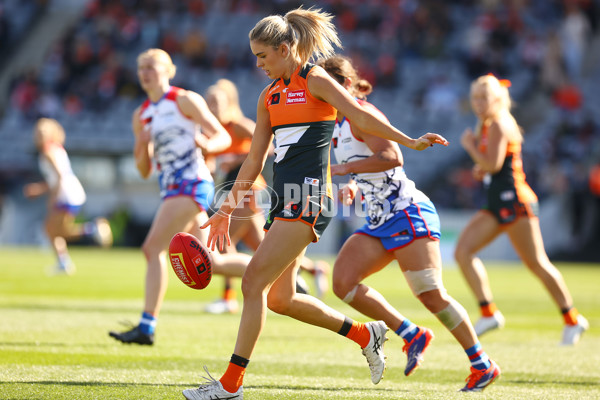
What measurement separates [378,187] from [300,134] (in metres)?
1.17

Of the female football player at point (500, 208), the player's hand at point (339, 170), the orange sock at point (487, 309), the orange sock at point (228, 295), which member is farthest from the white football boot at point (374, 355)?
the orange sock at point (228, 295)

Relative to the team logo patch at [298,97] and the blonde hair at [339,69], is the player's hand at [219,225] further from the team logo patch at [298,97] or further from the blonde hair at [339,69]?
the blonde hair at [339,69]

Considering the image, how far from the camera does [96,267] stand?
60.9ft

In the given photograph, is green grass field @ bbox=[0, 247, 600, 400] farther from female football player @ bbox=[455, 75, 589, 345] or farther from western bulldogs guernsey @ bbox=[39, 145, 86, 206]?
western bulldogs guernsey @ bbox=[39, 145, 86, 206]

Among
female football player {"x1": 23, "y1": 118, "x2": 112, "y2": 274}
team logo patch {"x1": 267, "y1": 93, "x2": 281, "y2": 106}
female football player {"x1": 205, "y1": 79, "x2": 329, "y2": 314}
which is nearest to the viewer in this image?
team logo patch {"x1": 267, "y1": 93, "x2": 281, "y2": 106}

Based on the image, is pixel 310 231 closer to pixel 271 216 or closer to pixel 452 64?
pixel 271 216

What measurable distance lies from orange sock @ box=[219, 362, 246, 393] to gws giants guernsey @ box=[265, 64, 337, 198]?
3.48ft

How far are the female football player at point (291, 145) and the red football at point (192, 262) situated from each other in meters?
0.33

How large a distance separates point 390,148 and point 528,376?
2.12m

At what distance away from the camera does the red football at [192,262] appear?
18.3 feet

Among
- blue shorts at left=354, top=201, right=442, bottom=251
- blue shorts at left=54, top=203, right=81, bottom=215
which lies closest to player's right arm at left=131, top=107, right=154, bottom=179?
blue shorts at left=354, top=201, right=442, bottom=251

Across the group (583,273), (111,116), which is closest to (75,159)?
(111,116)

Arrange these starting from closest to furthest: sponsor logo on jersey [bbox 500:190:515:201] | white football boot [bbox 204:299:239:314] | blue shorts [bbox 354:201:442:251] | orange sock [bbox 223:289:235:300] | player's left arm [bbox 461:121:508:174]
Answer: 1. blue shorts [bbox 354:201:442:251]
2. player's left arm [bbox 461:121:508:174]
3. sponsor logo on jersey [bbox 500:190:515:201]
4. white football boot [bbox 204:299:239:314]
5. orange sock [bbox 223:289:235:300]

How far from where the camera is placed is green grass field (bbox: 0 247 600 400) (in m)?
5.69
